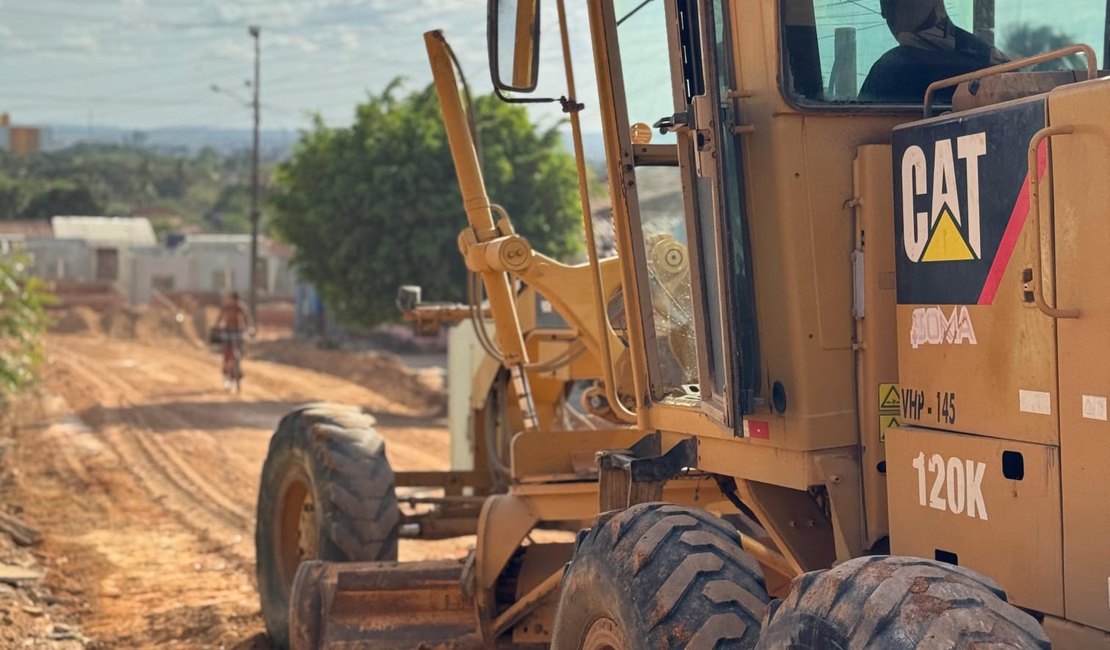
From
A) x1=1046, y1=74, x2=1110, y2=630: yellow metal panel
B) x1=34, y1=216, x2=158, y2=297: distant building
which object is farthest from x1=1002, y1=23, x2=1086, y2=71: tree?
x1=34, y1=216, x2=158, y2=297: distant building

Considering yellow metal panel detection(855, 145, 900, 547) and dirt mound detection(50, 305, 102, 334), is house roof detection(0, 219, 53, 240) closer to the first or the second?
dirt mound detection(50, 305, 102, 334)

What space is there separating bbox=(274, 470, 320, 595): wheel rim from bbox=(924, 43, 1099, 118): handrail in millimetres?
5682

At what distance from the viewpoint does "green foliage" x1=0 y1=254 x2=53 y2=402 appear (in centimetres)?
2100

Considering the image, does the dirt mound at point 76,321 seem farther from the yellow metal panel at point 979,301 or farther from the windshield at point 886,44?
the yellow metal panel at point 979,301

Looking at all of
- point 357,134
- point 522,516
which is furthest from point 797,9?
point 357,134

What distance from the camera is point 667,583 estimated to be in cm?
434

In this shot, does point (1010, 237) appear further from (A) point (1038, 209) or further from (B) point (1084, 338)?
(B) point (1084, 338)

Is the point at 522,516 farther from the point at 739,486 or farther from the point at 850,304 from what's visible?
the point at 850,304

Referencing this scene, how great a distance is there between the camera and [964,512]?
4047 millimetres

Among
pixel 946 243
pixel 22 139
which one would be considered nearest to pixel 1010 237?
pixel 946 243

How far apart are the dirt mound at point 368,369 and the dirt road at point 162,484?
42cm

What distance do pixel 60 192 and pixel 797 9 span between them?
97.7m

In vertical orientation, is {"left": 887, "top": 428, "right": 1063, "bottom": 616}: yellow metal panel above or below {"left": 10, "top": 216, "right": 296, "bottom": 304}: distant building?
above

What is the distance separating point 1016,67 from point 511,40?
2.25m
